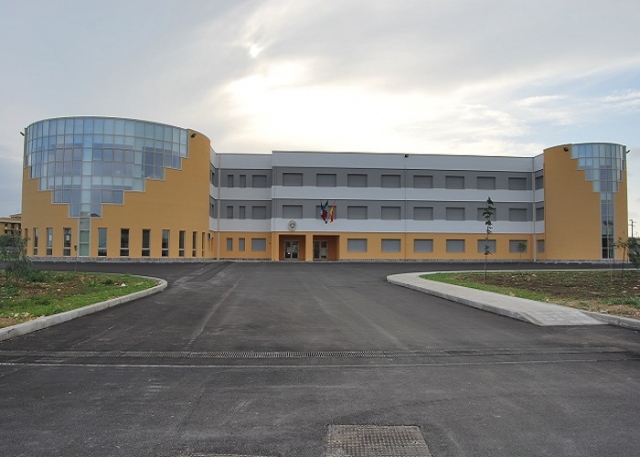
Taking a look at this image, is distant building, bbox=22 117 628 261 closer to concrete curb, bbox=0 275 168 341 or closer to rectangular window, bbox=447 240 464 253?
rectangular window, bbox=447 240 464 253

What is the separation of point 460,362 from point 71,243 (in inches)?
1568

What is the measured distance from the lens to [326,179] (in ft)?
168

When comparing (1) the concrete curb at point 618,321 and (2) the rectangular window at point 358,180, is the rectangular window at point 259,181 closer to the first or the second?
(2) the rectangular window at point 358,180

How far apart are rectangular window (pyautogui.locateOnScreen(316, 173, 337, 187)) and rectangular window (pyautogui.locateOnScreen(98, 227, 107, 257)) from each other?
22.1 meters

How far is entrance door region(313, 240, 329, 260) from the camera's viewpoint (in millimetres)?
52656

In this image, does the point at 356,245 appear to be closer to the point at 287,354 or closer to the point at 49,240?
the point at 49,240

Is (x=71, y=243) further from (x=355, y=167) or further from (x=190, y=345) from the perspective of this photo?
(x=190, y=345)

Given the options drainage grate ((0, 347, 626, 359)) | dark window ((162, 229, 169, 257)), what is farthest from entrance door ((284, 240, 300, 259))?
drainage grate ((0, 347, 626, 359))

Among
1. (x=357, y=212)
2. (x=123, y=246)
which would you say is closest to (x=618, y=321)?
(x=123, y=246)

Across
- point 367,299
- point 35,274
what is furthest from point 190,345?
point 35,274

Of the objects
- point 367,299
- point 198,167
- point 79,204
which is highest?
point 198,167

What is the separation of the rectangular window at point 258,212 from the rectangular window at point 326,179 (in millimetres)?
6752

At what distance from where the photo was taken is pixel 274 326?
32.7 feet

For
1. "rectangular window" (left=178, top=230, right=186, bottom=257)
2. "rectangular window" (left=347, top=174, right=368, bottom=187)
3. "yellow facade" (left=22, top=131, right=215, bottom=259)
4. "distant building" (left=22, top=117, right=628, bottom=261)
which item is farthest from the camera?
"rectangular window" (left=347, top=174, right=368, bottom=187)
